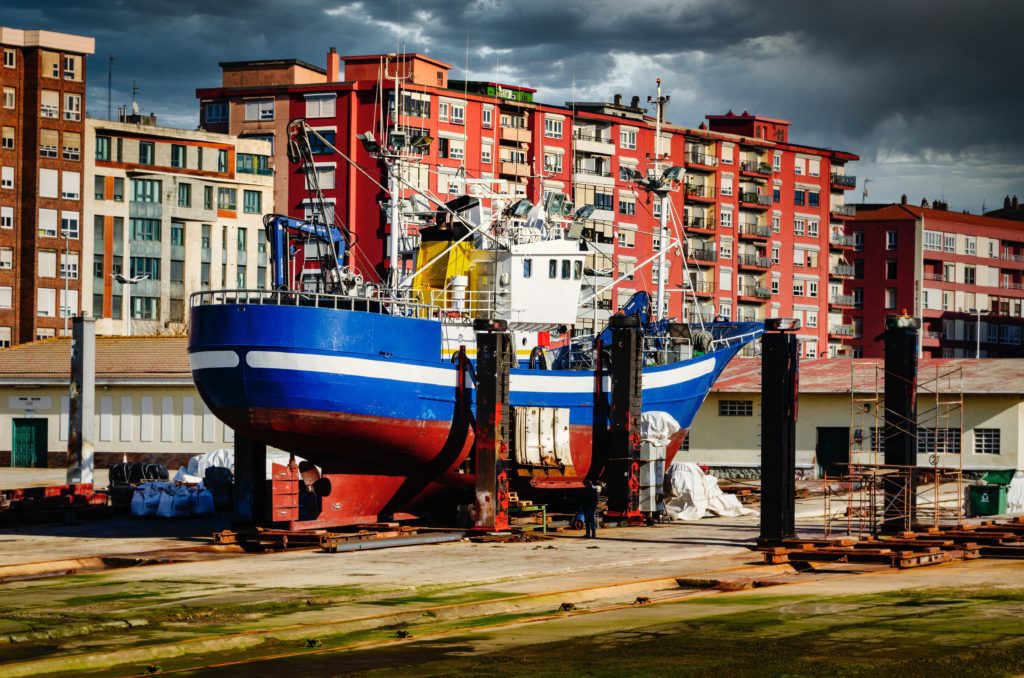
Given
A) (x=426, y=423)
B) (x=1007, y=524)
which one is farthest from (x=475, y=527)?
(x=1007, y=524)

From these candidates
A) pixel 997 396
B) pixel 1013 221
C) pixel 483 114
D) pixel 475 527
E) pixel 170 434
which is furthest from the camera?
pixel 1013 221

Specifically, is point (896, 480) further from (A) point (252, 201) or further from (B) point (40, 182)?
(A) point (252, 201)

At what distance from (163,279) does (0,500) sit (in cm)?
7669

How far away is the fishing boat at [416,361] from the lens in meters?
33.2

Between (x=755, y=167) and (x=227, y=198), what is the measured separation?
47792 millimetres

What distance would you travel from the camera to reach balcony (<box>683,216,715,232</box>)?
127562 millimetres

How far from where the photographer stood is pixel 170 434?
5738 cm

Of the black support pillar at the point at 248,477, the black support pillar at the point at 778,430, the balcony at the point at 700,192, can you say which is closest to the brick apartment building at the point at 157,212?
the balcony at the point at 700,192

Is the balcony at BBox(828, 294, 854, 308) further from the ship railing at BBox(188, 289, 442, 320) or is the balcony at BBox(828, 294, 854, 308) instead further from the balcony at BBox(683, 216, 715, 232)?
the ship railing at BBox(188, 289, 442, 320)

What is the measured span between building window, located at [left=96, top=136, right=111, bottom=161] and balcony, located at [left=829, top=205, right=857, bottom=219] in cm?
6709

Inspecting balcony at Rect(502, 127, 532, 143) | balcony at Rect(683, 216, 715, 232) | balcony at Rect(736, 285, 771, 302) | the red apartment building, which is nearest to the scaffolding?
the red apartment building

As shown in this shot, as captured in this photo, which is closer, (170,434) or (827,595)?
(827,595)

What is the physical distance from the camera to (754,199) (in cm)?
13288

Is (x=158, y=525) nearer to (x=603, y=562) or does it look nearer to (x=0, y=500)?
(x=0, y=500)
